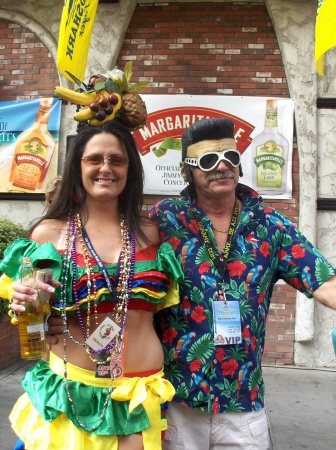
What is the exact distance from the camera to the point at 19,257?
2.04m

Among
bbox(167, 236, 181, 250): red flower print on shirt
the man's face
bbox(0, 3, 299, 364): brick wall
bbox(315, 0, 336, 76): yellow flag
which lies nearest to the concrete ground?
bbox(0, 3, 299, 364): brick wall

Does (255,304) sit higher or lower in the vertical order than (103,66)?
lower

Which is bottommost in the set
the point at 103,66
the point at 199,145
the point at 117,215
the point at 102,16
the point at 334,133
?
the point at 117,215

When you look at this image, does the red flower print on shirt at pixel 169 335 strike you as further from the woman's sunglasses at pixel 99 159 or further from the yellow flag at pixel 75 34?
the yellow flag at pixel 75 34

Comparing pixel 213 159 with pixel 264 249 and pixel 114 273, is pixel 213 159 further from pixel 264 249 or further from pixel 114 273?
pixel 114 273

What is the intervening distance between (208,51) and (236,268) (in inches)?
169

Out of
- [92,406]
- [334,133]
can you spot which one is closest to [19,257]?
[92,406]

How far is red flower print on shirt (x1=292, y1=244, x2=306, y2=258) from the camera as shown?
7.81 feet

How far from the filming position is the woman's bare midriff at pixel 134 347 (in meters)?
2.05

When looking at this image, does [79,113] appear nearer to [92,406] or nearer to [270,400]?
[92,406]

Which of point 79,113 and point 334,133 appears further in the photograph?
point 334,133

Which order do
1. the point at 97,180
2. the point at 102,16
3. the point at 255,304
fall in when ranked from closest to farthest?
the point at 97,180 < the point at 255,304 < the point at 102,16

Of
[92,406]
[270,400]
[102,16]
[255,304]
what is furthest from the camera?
[102,16]

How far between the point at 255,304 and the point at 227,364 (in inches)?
11.4
